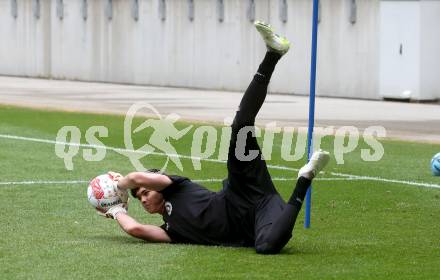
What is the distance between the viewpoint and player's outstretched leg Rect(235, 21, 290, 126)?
33.5 ft

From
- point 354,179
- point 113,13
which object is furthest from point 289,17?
point 354,179

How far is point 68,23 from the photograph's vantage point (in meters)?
39.5

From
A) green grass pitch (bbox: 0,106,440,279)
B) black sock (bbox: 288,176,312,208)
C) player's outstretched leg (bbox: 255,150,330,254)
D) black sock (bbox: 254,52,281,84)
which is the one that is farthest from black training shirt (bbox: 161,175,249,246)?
black sock (bbox: 254,52,281,84)

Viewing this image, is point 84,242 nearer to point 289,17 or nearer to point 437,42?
point 437,42

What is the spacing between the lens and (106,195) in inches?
414

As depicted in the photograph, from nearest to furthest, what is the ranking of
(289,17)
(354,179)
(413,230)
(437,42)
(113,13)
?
(413,230) → (354,179) → (437,42) → (289,17) → (113,13)

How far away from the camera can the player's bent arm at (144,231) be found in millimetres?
10211

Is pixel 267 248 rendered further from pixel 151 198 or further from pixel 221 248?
pixel 151 198

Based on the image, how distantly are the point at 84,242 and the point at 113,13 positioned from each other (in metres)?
28.0

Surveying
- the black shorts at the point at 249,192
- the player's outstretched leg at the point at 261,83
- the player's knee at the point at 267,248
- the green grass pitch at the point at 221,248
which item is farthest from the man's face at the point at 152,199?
the player's knee at the point at 267,248

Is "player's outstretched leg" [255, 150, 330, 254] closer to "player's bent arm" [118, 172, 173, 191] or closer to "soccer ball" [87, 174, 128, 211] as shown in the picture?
"player's bent arm" [118, 172, 173, 191]

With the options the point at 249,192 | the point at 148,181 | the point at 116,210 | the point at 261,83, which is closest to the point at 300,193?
the point at 249,192

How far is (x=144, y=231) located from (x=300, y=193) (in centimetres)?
129

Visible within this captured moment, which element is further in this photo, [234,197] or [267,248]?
[234,197]
